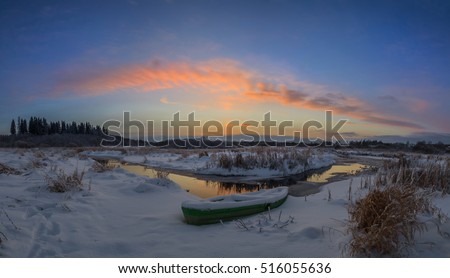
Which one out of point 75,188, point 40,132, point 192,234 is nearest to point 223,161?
point 75,188

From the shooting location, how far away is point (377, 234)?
353cm

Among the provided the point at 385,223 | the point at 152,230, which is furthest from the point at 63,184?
the point at 385,223

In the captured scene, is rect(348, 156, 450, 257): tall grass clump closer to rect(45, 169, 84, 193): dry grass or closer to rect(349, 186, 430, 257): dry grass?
rect(349, 186, 430, 257): dry grass

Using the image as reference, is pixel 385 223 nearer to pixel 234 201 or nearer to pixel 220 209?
pixel 220 209

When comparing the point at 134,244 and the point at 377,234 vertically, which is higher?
the point at 377,234

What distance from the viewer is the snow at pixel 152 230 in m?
4.08

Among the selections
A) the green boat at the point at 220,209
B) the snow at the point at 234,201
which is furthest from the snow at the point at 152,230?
the snow at the point at 234,201

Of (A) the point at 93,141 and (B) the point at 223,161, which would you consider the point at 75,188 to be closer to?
(B) the point at 223,161

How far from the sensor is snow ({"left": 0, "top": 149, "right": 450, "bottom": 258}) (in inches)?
161

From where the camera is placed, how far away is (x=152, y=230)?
17.2 feet

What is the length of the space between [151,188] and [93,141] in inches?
3516

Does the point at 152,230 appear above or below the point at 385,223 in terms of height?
below

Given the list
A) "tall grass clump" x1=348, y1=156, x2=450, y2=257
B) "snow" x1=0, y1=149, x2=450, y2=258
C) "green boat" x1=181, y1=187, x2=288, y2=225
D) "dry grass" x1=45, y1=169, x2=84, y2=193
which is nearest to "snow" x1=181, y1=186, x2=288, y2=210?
"green boat" x1=181, y1=187, x2=288, y2=225

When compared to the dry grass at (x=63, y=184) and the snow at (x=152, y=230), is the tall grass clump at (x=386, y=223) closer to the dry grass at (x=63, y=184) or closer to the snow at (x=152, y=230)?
the snow at (x=152, y=230)
